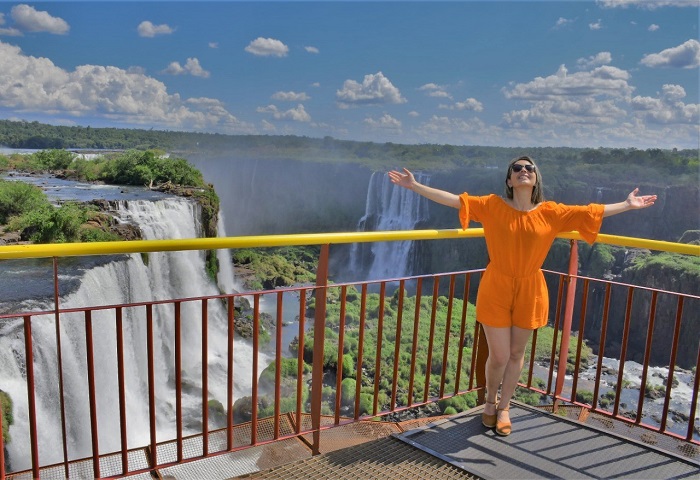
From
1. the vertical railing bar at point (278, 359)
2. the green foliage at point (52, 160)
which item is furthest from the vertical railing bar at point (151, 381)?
the green foliage at point (52, 160)

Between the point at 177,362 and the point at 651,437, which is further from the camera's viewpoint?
the point at 651,437

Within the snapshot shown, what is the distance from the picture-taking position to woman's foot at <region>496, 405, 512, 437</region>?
2719 millimetres

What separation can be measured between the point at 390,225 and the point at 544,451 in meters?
45.1

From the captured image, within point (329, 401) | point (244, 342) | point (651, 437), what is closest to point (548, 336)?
point (329, 401)

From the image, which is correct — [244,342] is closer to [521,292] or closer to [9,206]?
[9,206]

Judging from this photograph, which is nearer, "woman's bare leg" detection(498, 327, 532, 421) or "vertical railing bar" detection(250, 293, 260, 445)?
"vertical railing bar" detection(250, 293, 260, 445)

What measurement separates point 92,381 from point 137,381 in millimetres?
13215

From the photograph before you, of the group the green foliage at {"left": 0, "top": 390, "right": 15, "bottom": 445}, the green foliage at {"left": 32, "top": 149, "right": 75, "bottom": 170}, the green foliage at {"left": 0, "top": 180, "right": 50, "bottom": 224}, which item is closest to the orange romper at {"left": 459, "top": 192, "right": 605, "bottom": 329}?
the green foliage at {"left": 0, "top": 390, "right": 15, "bottom": 445}

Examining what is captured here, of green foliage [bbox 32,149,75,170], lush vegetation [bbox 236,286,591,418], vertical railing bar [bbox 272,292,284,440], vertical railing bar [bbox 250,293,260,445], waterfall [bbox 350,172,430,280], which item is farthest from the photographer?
waterfall [bbox 350,172,430,280]

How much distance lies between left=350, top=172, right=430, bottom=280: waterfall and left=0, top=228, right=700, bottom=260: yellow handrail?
4218 centimetres

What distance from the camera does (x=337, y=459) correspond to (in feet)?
8.05

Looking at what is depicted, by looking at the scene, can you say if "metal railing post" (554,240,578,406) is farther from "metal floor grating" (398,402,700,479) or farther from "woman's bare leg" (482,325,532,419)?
"woman's bare leg" (482,325,532,419)

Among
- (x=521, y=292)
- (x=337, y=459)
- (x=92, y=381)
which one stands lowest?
(x=337, y=459)

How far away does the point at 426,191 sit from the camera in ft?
8.24
